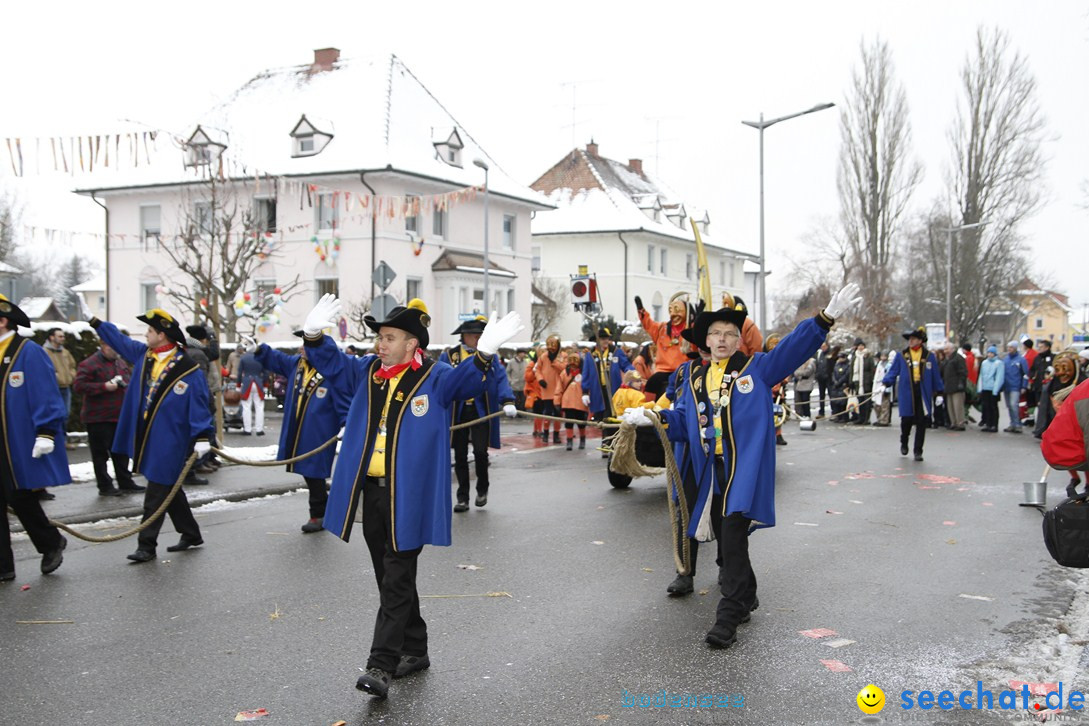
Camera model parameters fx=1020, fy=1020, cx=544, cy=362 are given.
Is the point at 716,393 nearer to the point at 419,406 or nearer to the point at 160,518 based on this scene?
the point at 419,406

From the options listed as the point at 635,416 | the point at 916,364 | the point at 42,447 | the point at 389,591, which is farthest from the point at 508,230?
the point at 389,591

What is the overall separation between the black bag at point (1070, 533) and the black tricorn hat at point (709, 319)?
2.02 meters

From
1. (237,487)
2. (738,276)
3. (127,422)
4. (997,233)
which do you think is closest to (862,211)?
(997,233)

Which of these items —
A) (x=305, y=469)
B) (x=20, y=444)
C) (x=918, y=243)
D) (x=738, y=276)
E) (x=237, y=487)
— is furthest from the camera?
(x=738, y=276)

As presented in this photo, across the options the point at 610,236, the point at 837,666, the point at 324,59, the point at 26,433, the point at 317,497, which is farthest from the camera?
the point at 610,236

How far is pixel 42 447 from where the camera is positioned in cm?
716

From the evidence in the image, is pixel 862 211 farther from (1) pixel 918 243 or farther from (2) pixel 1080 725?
(2) pixel 1080 725

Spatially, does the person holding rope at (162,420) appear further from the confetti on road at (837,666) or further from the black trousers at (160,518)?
the confetti on road at (837,666)

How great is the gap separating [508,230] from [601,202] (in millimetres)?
13442

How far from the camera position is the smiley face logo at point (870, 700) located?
4629mm

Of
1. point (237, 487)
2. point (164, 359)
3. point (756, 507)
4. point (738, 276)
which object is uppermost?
point (738, 276)

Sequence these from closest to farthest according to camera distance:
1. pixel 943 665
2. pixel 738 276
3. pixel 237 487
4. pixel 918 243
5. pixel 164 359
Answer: pixel 943 665 < pixel 164 359 < pixel 237 487 < pixel 918 243 < pixel 738 276

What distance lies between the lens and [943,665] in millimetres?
5301

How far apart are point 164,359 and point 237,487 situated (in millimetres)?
4059
